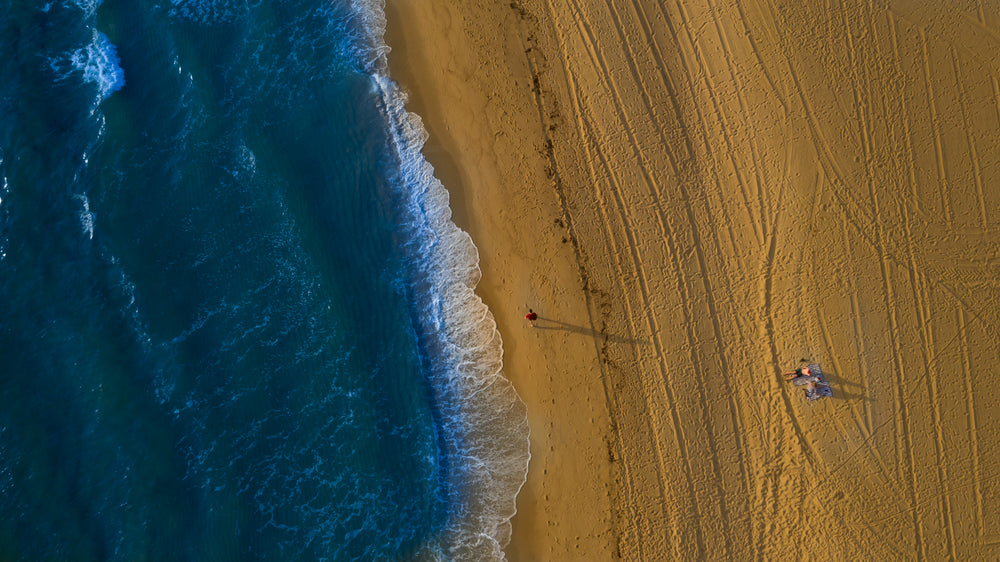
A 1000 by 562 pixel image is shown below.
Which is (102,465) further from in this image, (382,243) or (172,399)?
(382,243)

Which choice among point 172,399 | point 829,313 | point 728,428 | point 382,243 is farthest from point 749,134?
point 172,399

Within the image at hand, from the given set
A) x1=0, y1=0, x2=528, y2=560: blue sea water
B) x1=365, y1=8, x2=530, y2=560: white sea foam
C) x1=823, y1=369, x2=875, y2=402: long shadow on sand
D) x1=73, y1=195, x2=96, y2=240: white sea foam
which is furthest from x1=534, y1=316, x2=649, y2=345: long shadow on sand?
x1=73, y1=195, x2=96, y2=240: white sea foam

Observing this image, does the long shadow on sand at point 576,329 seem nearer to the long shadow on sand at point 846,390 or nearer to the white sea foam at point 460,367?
the white sea foam at point 460,367

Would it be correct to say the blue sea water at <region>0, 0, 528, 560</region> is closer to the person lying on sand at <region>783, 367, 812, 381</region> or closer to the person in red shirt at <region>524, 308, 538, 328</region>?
the person in red shirt at <region>524, 308, 538, 328</region>

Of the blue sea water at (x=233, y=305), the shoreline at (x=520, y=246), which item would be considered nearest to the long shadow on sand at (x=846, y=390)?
the shoreline at (x=520, y=246)

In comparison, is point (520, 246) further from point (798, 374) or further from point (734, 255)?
point (798, 374)

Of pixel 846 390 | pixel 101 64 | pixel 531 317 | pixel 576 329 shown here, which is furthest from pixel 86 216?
pixel 846 390
